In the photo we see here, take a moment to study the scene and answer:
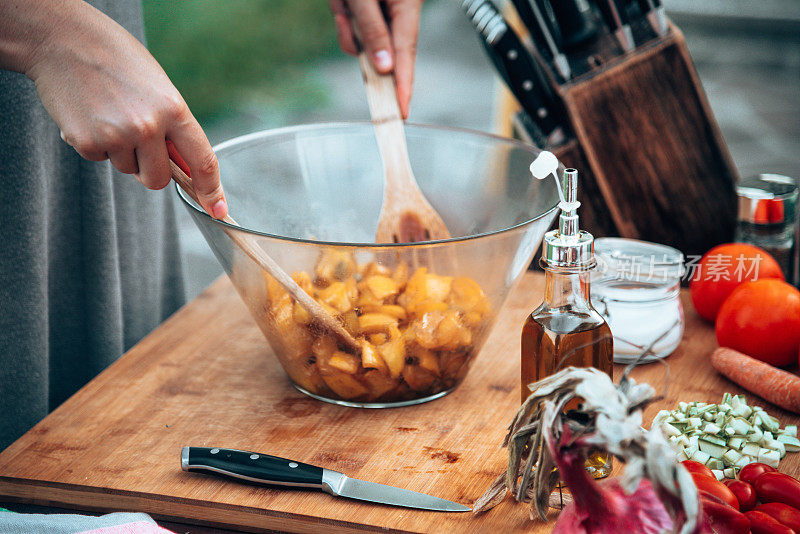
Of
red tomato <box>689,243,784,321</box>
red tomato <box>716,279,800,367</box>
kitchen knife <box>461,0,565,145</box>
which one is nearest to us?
red tomato <box>716,279,800,367</box>

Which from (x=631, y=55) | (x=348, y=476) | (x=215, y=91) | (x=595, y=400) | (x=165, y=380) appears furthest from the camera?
(x=215, y=91)

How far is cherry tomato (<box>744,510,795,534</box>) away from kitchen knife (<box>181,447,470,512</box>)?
271 millimetres

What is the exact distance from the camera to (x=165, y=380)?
3.57ft

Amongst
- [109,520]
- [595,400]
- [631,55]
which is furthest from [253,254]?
[631,55]

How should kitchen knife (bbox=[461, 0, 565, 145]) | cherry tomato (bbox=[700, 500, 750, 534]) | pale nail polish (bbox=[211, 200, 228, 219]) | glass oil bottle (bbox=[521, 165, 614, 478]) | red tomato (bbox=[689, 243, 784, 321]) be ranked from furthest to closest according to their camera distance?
kitchen knife (bbox=[461, 0, 565, 145]) → red tomato (bbox=[689, 243, 784, 321]) → pale nail polish (bbox=[211, 200, 228, 219]) → glass oil bottle (bbox=[521, 165, 614, 478]) → cherry tomato (bbox=[700, 500, 750, 534])

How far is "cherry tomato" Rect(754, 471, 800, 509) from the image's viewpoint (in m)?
0.74

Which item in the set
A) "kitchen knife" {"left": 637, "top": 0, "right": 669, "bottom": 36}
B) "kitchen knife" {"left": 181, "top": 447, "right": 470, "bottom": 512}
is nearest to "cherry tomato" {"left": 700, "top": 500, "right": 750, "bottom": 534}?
"kitchen knife" {"left": 181, "top": 447, "right": 470, "bottom": 512}

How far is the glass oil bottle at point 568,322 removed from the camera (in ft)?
2.57

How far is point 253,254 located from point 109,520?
327 mm

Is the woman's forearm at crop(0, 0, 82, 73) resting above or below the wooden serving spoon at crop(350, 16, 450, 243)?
above

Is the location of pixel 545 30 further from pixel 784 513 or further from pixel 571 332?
pixel 784 513

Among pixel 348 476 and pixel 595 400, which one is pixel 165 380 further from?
pixel 595 400

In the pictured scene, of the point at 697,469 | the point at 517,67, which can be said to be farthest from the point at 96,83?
the point at 517,67

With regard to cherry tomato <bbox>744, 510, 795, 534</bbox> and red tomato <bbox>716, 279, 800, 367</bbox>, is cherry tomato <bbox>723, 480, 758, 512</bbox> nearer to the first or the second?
cherry tomato <bbox>744, 510, 795, 534</bbox>
